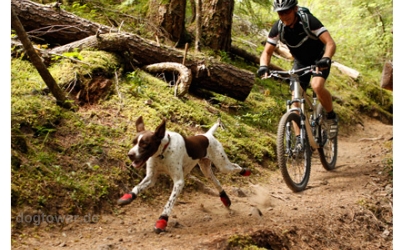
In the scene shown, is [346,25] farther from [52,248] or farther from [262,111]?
[52,248]

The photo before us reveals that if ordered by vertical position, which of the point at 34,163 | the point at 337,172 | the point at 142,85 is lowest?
the point at 337,172

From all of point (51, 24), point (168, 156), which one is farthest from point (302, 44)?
point (51, 24)

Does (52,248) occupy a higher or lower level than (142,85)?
lower

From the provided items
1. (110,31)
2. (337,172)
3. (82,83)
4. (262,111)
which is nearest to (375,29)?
(262,111)

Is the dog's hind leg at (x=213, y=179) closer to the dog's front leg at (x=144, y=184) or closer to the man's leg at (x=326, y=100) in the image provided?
the dog's front leg at (x=144, y=184)

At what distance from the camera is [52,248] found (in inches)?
162

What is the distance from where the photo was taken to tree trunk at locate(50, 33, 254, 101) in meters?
7.86

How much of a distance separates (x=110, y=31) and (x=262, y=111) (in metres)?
4.41

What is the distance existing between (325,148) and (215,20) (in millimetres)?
5080

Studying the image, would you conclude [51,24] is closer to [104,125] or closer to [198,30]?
[104,125]

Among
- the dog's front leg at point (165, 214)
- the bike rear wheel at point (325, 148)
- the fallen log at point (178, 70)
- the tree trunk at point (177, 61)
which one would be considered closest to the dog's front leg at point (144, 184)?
the dog's front leg at point (165, 214)

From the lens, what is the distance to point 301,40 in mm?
6754

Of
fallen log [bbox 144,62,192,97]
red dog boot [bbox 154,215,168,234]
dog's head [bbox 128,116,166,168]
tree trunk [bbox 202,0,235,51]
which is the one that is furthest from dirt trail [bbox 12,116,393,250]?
tree trunk [bbox 202,0,235,51]

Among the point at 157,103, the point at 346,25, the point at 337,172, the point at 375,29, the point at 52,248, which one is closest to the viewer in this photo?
the point at 52,248
